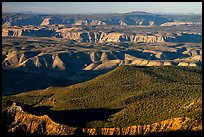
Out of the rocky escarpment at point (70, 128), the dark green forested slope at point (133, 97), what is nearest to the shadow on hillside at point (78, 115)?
the dark green forested slope at point (133, 97)

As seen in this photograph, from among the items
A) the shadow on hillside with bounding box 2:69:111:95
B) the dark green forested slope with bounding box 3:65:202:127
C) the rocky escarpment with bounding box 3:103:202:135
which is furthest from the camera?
the shadow on hillside with bounding box 2:69:111:95

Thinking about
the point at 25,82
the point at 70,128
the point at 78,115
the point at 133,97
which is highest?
the point at 70,128

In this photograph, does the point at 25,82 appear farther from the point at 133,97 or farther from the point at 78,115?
the point at 78,115

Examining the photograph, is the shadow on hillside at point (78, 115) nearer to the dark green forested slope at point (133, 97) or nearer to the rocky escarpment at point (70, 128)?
the dark green forested slope at point (133, 97)

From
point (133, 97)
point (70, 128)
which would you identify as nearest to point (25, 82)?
point (133, 97)

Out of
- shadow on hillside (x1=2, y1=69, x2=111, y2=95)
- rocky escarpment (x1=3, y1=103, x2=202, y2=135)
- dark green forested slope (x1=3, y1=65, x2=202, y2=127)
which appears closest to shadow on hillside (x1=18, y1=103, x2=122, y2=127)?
dark green forested slope (x1=3, y1=65, x2=202, y2=127)

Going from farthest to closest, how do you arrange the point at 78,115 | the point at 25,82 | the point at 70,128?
the point at 25,82, the point at 78,115, the point at 70,128

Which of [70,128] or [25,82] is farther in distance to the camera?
[25,82]

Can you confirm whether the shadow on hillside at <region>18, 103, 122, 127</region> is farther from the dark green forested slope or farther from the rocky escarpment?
the rocky escarpment
